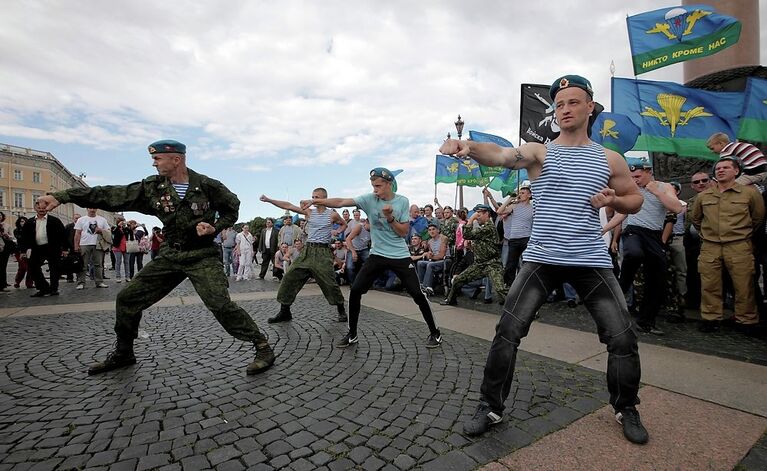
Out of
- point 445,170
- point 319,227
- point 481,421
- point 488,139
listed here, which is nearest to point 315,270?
point 319,227

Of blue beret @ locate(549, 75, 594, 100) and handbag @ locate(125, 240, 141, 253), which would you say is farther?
handbag @ locate(125, 240, 141, 253)

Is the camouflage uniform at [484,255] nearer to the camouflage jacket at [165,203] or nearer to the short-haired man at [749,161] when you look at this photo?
the short-haired man at [749,161]

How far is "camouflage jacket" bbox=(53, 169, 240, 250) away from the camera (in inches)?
138

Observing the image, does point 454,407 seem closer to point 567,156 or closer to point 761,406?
point 567,156

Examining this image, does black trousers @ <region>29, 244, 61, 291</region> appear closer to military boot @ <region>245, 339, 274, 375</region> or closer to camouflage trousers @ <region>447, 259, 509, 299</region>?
military boot @ <region>245, 339, 274, 375</region>

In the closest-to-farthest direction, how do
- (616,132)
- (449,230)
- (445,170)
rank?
(616,132)
(449,230)
(445,170)

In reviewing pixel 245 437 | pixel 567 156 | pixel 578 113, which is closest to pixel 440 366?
pixel 245 437

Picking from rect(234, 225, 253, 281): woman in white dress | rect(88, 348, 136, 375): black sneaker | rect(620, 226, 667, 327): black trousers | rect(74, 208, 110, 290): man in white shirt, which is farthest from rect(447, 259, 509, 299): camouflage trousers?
rect(74, 208, 110, 290): man in white shirt

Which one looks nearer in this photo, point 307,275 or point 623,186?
point 623,186

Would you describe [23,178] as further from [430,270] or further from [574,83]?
[574,83]

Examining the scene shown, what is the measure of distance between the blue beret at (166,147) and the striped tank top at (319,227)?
2.50 meters

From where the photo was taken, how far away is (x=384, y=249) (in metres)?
4.40

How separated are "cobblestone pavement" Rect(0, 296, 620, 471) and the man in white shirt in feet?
21.5

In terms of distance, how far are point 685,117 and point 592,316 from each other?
7.43 meters
